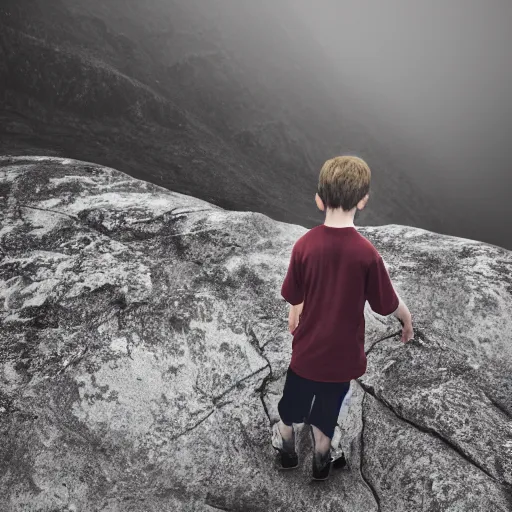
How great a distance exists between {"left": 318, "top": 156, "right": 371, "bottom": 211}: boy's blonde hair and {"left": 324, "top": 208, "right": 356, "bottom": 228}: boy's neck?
0.04m

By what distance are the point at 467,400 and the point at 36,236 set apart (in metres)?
5.61

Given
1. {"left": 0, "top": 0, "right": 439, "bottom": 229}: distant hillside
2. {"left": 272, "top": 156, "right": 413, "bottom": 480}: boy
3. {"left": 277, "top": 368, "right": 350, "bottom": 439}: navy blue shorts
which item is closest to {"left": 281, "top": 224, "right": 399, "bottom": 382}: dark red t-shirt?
{"left": 272, "top": 156, "right": 413, "bottom": 480}: boy

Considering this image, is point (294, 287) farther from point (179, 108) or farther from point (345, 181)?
point (179, 108)

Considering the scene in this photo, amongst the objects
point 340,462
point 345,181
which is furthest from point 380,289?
point 340,462

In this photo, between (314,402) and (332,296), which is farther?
(314,402)

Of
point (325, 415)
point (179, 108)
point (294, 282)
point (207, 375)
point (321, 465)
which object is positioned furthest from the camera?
point (179, 108)

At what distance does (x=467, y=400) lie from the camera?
11.6ft

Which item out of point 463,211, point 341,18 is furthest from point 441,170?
point 341,18

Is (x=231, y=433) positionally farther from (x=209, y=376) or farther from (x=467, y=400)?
(x=467, y=400)

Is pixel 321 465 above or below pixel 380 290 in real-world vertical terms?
below

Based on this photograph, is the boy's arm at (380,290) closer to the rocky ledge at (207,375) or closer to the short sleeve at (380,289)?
the short sleeve at (380,289)

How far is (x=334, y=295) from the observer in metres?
2.64

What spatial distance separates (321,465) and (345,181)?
7.82 feet

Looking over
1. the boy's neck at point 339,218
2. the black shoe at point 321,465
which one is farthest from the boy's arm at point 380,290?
the black shoe at point 321,465
